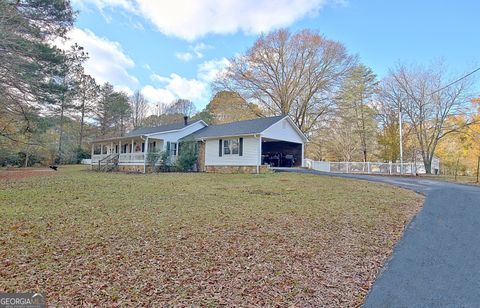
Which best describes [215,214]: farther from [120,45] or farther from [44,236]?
[120,45]

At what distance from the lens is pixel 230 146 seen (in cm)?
1844

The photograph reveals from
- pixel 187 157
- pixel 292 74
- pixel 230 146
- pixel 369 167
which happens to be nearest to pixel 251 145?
pixel 230 146

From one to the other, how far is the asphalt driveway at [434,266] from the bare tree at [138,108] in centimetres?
4232

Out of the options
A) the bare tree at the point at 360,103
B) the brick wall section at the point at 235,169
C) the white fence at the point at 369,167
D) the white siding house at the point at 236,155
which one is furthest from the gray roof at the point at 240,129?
the bare tree at the point at 360,103

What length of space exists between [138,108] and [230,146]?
2992 centimetres

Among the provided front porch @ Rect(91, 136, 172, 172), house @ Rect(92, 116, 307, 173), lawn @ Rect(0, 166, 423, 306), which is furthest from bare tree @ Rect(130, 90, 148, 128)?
lawn @ Rect(0, 166, 423, 306)

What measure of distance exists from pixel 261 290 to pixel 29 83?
14790 millimetres

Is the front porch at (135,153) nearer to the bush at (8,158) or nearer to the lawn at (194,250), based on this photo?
the bush at (8,158)

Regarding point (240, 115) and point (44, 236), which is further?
point (240, 115)

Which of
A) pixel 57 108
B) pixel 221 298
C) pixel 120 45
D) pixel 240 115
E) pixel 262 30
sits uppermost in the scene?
pixel 262 30

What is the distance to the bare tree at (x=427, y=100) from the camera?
2181 cm

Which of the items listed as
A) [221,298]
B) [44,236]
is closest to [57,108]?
[44,236]

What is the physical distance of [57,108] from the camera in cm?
1706

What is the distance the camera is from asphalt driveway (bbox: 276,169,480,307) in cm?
292
